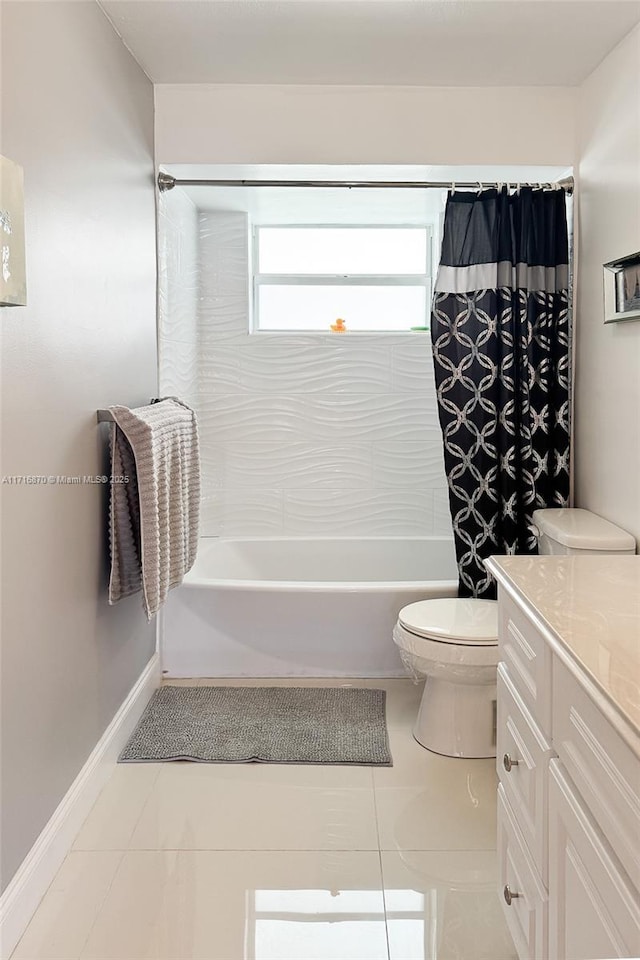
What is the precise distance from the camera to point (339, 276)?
4.20 m

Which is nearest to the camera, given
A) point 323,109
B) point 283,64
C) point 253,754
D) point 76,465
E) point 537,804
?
point 537,804

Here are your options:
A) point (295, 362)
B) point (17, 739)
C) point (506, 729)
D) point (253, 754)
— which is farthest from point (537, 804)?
Answer: point (295, 362)

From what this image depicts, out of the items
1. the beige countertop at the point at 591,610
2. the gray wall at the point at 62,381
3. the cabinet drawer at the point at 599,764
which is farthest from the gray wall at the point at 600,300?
the gray wall at the point at 62,381

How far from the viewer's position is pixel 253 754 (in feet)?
8.73

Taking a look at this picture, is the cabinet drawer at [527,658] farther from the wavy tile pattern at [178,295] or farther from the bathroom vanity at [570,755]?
the wavy tile pattern at [178,295]

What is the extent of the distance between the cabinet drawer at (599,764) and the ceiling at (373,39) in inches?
83.0

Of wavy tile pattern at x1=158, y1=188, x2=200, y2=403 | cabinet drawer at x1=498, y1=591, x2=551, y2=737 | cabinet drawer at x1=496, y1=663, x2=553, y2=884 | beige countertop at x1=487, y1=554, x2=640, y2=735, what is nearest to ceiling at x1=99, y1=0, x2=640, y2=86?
wavy tile pattern at x1=158, y1=188, x2=200, y2=403

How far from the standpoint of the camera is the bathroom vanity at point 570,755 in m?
1.04

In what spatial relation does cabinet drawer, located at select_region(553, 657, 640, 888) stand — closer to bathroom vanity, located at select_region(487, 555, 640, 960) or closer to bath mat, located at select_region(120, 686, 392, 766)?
bathroom vanity, located at select_region(487, 555, 640, 960)

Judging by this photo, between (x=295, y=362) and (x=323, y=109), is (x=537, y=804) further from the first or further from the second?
(x=295, y=362)

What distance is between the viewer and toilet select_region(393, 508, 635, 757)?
8.48 feet

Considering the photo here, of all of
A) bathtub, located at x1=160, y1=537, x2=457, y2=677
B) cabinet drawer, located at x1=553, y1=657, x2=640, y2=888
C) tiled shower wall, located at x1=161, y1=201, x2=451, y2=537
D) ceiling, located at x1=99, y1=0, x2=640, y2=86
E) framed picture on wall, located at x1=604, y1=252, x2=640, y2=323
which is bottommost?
bathtub, located at x1=160, y1=537, x2=457, y2=677

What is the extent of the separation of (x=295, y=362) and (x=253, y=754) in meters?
2.09

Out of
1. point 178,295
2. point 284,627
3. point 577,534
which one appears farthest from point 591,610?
point 178,295
